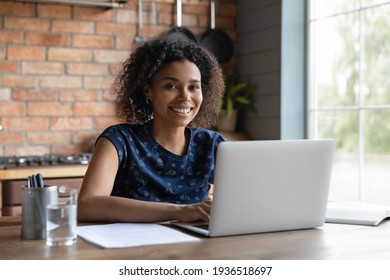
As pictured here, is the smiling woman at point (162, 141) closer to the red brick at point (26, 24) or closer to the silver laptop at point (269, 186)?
the silver laptop at point (269, 186)

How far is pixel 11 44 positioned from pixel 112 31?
2.21ft

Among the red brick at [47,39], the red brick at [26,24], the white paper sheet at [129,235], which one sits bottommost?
the white paper sheet at [129,235]

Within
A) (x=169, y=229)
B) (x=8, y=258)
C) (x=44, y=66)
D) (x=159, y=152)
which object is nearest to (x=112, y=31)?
(x=44, y=66)

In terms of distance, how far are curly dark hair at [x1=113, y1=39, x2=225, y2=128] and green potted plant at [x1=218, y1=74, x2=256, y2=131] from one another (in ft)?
5.05

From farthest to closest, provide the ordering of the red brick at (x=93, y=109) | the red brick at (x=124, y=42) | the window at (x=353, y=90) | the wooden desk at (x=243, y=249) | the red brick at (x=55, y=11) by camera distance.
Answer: the red brick at (x=124, y=42) < the red brick at (x=93, y=109) < the red brick at (x=55, y=11) < the window at (x=353, y=90) < the wooden desk at (x=243, y=249)

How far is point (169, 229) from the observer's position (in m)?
1.63

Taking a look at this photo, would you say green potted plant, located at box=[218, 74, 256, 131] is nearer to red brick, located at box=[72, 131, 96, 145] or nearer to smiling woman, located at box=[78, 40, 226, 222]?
red brick, located at box=[72, 131, 96, 145]

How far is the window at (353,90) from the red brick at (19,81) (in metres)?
1.80

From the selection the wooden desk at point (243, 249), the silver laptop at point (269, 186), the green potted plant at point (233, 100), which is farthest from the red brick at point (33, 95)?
the silver laptop at point (269, 186)

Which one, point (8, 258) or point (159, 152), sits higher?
point (159, 152)

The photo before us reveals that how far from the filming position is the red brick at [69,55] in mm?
3818

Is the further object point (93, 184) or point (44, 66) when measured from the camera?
point (44, 66)
